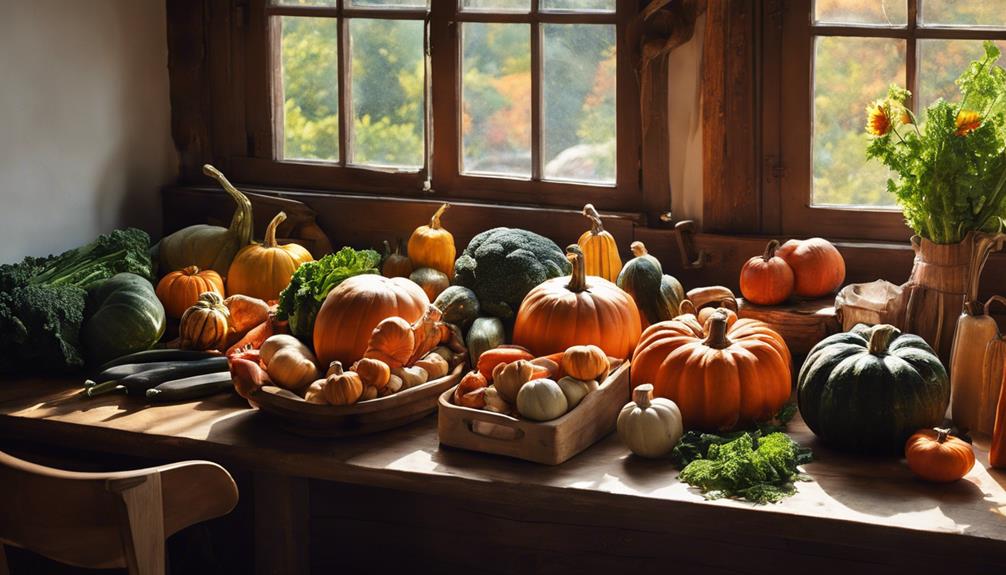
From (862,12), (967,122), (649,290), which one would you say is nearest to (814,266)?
(649,290)

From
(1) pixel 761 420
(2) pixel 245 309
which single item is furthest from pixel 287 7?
(1) pixel 761 420

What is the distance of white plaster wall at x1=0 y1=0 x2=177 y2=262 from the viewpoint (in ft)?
10.7

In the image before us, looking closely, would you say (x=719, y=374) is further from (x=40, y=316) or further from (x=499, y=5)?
(x=40, y=316)

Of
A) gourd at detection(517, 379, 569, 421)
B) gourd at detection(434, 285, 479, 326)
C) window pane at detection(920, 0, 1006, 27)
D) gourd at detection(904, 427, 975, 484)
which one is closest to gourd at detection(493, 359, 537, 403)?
gourd at detection(517, 379, 569, 421)

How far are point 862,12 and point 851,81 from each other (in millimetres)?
172

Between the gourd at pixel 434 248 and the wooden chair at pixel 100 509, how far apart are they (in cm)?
129

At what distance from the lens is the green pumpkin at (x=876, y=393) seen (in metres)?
2.35

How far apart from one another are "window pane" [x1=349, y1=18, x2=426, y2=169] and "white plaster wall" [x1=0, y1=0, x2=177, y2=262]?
0.68 metres

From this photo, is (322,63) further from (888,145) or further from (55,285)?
(888,145)

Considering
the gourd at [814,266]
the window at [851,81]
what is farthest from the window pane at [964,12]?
the gourd at [814,266]

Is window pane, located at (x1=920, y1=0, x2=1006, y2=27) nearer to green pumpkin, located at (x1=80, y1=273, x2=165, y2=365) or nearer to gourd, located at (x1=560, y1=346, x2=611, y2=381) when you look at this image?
gourd, located at (x1=560, y1=346, x2=611, y2=381)

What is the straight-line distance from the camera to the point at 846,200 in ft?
10.0

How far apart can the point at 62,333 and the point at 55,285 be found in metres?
0.17

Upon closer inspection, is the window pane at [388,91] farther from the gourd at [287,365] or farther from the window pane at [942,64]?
the window pane at [942,64]
